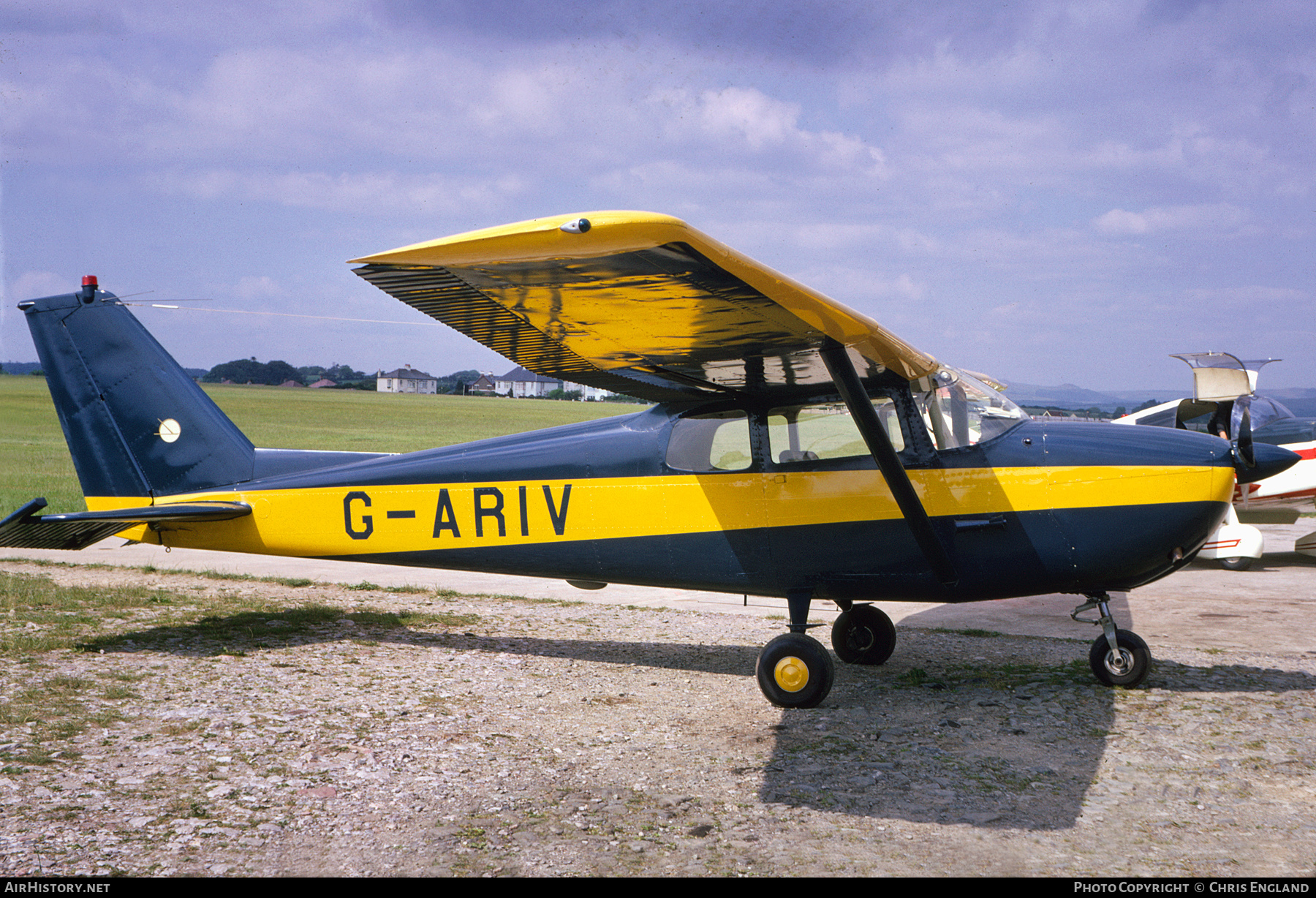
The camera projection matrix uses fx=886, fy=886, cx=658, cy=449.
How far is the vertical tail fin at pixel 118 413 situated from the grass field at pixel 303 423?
8960 mm

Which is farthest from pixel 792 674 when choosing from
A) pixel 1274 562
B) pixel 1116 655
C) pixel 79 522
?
pixel 1274 562

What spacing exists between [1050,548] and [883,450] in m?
1.28

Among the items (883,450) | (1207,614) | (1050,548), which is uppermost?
(883,450)

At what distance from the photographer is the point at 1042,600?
32.7 feet

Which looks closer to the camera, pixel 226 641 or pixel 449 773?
pixel 449 773

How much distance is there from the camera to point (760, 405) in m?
6.20

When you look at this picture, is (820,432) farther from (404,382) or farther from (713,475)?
(404,382)

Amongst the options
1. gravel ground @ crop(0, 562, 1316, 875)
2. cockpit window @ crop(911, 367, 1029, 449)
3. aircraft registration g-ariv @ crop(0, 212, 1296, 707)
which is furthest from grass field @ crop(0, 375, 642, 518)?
cockpit window @ crop(911, 367, 1029, 449)

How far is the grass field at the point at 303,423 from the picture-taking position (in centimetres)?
2229

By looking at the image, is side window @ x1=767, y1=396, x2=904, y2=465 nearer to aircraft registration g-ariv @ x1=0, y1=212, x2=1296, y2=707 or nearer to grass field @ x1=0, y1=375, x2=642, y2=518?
aircraft registration g-ariv @ x1=0, y1=212, x2=1296, y2=707

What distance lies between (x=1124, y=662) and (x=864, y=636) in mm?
1805

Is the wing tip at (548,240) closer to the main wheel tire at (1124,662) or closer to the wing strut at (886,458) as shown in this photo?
the wing strut at (886,458)

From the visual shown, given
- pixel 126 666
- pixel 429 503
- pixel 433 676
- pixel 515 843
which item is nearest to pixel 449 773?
pixel 515 843
